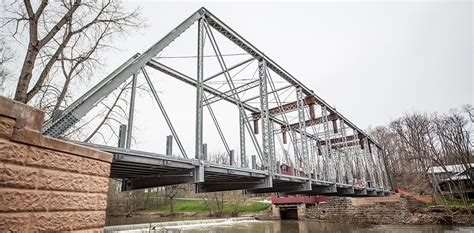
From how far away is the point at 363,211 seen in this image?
33750mm

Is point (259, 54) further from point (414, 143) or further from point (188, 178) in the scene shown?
point (414, 143)

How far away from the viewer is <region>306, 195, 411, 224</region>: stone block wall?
31344 millimetres

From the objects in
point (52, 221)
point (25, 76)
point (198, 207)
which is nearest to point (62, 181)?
point (52, 221)

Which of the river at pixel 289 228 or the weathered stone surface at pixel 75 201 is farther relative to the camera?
the river at pixel 289 228

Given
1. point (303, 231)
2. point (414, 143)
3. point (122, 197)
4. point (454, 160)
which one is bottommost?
point (303, 231)

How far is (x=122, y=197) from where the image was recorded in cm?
4878

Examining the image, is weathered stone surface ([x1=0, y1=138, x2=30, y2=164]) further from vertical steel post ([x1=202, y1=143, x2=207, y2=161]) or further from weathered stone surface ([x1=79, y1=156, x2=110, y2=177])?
vertical steel post ([x1=202, y1=143, x2=207, y2=161])

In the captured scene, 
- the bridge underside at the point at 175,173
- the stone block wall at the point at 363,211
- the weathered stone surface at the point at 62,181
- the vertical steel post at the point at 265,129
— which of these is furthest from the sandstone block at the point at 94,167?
the stone block wall at the point at 363,211

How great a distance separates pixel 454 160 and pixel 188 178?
4261 centimetres

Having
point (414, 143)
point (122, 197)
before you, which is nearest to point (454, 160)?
point (414, 143)

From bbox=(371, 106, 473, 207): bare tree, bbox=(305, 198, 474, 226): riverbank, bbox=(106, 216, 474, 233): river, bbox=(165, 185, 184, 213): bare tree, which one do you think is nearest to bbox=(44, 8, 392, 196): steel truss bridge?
bbox=(106, 216, 474, 233): river

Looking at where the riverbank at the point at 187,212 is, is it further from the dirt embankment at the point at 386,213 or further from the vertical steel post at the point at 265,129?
the vertical steel post at the point at 265,129

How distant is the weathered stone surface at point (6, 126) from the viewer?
2984 millimetres

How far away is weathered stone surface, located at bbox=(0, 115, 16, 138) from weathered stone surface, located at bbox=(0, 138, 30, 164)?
0.21 ft
